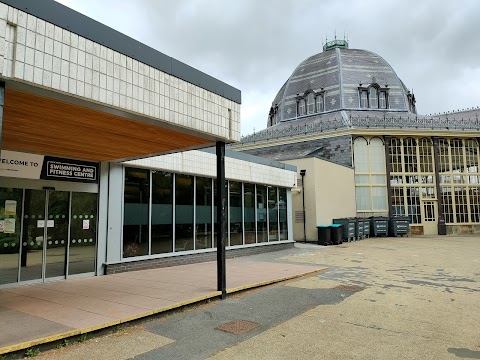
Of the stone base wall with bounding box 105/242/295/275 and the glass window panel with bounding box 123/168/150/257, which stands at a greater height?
the glass window panel with bounding box 123/168/150/257

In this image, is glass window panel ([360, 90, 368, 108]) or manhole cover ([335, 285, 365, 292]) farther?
glass window panel ([360, 90, 368, 108])

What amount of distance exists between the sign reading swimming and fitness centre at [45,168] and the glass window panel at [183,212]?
9.71 ft

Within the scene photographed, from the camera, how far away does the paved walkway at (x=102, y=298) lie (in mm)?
5090

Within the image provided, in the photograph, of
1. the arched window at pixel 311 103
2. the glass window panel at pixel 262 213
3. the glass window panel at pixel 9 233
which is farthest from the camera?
the arched window at pixel 311 103

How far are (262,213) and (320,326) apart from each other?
11104mm

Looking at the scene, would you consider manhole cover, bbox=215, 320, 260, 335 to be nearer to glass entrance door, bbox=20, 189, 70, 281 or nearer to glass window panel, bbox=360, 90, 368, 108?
glass entrance door, bbox=20, 189, 70, 281

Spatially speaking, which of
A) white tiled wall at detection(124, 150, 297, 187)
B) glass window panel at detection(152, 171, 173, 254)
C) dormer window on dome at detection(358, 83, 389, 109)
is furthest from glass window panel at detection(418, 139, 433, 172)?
glass window panel at detection(152, 171, 173, 254)

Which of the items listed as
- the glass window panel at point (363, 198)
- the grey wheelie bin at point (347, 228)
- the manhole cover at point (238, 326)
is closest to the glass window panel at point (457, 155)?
the glass window panel at point (363, 198)

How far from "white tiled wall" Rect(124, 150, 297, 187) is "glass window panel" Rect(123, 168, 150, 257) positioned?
0.45 meters

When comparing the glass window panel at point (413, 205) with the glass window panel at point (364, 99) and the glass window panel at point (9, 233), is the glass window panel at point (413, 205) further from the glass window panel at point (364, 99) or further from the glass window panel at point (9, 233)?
the glass window panel at point (9, 233)

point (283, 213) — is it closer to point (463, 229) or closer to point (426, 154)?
point (426, 154)

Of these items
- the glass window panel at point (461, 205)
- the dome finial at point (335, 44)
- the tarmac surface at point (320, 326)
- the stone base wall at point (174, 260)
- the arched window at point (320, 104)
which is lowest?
the tarmac surface at point (320, 326)

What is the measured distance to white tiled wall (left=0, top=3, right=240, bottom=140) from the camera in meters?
4.52

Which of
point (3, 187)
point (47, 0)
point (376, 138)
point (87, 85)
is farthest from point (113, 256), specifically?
point (376, 138)
